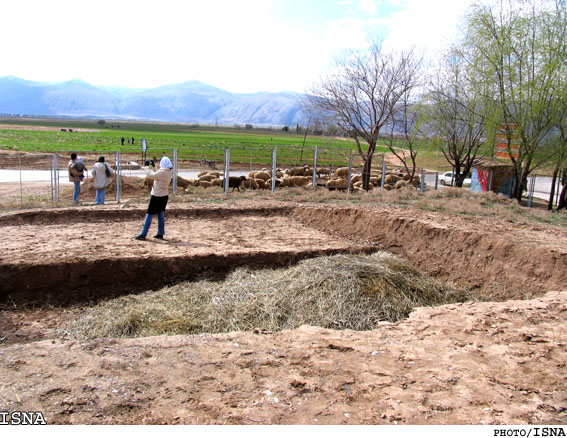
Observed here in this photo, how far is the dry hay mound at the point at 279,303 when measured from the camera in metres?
6.01

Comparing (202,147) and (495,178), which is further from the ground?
(202,147)

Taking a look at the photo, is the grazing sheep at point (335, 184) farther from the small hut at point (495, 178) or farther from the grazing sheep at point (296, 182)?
the small hut at point (495, 178)

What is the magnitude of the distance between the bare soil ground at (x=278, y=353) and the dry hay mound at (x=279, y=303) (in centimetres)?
53

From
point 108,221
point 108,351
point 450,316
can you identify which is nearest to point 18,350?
point 108,351

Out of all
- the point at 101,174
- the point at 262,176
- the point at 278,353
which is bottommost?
the point at 278,353

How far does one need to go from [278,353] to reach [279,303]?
189 cm

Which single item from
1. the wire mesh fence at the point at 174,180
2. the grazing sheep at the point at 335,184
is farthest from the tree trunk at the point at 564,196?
the grazing sheep at the point at 335,184

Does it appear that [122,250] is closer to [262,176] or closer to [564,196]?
[262,176]

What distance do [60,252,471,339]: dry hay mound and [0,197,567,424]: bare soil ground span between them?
1.73ft

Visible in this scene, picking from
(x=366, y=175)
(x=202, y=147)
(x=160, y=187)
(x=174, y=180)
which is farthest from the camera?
(x=202, y=147)

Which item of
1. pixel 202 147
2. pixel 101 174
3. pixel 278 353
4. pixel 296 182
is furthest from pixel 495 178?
pixel 202 147

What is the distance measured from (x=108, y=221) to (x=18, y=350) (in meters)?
7.65

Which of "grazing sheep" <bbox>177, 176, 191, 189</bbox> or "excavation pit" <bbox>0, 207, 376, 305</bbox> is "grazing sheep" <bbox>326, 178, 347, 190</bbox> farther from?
"excavation pit" <bbox>0, 207, 376, 305</bbox>

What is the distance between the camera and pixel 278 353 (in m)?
4.59
